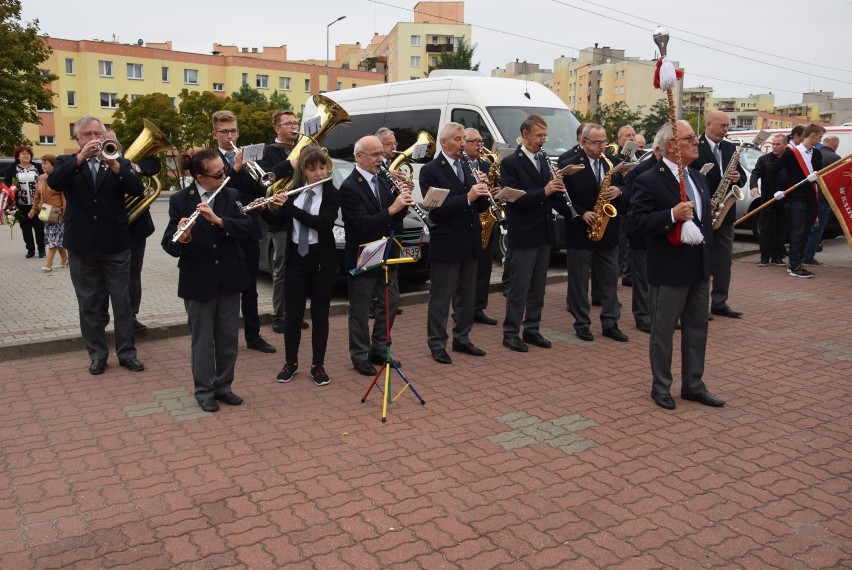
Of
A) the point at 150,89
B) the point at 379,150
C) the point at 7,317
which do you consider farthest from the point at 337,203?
the point at 150,89

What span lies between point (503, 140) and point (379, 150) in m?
5.49

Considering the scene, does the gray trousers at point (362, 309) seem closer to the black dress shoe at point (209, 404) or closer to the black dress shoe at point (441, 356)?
the black dress shoe at point (441, 356)

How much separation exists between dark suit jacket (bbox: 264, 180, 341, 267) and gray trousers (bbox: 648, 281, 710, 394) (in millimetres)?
2614

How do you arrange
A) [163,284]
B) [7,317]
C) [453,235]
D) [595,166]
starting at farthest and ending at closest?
[163,284], [7,317], [595,166], [453,235]

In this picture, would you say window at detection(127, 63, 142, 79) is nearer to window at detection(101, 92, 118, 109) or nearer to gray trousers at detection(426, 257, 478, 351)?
window at detection(101, 92, 118, 109)

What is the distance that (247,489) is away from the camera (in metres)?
4.38

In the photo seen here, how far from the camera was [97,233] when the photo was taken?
6.29 m

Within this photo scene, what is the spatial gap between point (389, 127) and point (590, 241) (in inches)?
259

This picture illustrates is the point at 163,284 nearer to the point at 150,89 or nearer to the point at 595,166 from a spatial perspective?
the point at 595,166

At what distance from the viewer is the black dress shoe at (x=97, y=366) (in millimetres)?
6523

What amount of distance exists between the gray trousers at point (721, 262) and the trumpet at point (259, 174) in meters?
5.15

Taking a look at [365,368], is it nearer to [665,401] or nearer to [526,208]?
[526,208]

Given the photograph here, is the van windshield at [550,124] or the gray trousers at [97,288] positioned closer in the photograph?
the gray trousers at [97,288]

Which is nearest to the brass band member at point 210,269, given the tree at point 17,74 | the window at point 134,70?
the tree at point 17,74
